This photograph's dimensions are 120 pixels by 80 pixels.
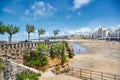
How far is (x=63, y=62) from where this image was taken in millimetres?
35344

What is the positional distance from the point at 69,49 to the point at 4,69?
89.3 feet

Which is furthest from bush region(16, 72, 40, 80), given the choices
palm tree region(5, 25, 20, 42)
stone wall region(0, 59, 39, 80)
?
palm tree region(5, 25, 20, 42)

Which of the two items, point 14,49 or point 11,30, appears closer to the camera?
point 14,49

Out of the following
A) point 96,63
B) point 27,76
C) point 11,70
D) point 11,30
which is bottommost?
point 96,63

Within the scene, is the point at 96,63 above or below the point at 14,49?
below

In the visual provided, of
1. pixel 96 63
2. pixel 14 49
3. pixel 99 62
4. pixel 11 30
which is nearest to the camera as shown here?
pixel 14 49

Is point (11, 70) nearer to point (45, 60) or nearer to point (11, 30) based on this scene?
point (45, 60)

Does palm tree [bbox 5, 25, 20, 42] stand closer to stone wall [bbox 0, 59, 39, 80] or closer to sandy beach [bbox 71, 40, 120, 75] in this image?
sandy beach [bbox 71, 40, 120, 75]

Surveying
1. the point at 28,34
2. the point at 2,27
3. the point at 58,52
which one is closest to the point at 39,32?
the point at 28,34

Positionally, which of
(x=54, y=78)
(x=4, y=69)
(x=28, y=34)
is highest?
(x=28, y=34)

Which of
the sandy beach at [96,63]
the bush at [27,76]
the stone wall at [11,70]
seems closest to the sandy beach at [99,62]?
the sandy beach at [96,63]

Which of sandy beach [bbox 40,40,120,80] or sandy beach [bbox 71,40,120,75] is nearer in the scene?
sandy beach [bbox 40,40,120,80]

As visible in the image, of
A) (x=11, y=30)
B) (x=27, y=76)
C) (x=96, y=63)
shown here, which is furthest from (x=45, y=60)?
(x=11, y=30)

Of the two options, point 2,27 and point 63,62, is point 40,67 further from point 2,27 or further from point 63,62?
point 2,27
